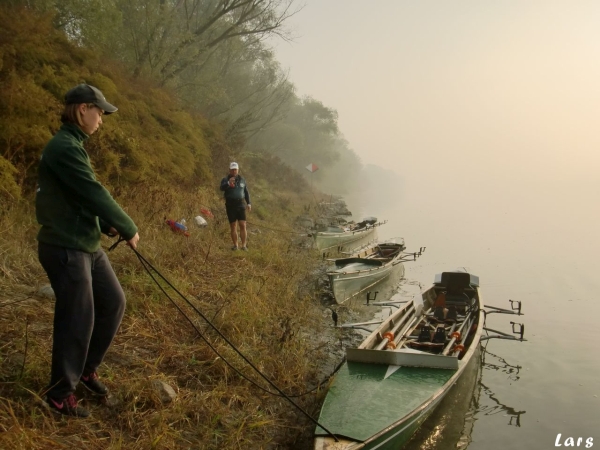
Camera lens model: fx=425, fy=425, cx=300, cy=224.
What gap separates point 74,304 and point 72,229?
513 mm

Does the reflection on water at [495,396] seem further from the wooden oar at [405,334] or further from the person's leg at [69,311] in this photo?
the person's leg at [69,311]

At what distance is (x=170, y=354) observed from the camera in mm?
4789

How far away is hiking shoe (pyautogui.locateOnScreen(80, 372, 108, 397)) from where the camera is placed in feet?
11.3

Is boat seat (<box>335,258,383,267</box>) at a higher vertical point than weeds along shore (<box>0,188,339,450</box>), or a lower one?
higher

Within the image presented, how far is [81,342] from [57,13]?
1042 cm

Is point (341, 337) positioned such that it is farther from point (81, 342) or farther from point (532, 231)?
point (532, 231)

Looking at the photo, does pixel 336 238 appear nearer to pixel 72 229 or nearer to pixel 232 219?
pixel 232 219

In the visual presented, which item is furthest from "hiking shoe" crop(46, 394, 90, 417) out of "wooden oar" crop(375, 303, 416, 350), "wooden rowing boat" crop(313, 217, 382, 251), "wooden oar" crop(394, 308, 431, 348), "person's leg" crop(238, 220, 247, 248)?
A: "wooden rowing boat" crop(313, 217, 382, 251)

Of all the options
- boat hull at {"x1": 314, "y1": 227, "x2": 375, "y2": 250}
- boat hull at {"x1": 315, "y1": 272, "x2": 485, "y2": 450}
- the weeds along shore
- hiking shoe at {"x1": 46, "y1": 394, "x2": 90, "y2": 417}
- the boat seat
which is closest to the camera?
hiking shoe at {"x1": 46, "y1": 394, "x2": 90, "y2": 417}

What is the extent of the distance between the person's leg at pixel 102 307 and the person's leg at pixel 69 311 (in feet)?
0.48

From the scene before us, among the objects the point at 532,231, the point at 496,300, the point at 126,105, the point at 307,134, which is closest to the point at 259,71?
the point at 307,134

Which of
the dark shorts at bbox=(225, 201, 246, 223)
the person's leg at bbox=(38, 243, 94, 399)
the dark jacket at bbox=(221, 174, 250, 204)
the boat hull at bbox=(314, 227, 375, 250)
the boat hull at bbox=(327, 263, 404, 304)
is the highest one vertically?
the boat hull at bbox=(314, 227, 375, 250)

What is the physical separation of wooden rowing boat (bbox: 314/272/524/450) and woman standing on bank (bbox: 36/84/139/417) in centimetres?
233

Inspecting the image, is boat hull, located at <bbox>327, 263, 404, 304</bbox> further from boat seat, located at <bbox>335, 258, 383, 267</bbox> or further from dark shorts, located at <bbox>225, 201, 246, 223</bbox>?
dark shorts, located at <bbox>225, 201, 246, 223</bbox>
